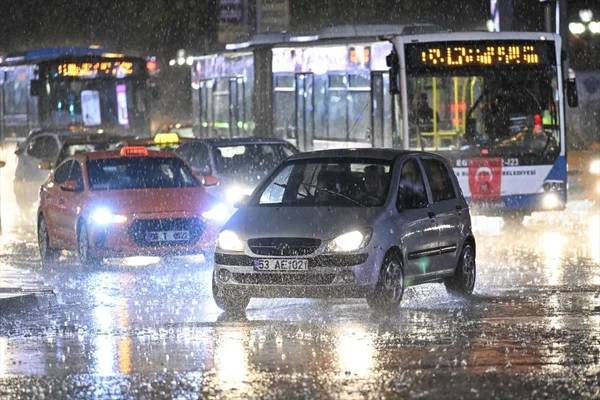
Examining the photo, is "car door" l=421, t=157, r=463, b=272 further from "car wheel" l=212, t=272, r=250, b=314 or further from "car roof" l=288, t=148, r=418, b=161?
"car wheel" l=212, t=272, r=250, b=314

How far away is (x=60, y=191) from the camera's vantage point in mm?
21453

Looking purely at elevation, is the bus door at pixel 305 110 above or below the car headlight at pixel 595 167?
above

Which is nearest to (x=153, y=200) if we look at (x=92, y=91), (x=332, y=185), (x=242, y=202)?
(x=242, y=202)

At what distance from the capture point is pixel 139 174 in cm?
2139

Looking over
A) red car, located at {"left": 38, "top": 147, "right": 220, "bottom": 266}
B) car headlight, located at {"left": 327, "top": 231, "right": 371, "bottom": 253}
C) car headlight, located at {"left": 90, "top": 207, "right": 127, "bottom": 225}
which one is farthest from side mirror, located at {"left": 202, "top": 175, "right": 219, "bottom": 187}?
car headlight, located at {"left": 327, "top": 231, "right": 371, "bottom": 253}

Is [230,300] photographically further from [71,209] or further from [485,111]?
[485,111]

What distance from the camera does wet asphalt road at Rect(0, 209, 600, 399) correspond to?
1039cm

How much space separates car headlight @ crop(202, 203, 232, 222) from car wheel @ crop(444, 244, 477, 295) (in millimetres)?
4578

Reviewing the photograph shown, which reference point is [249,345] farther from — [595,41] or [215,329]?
[595,41]

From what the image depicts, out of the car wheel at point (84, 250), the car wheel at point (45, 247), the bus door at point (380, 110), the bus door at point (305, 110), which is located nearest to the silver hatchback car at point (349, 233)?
the car wheel at point (84, 250)

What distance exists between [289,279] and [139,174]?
7389mm

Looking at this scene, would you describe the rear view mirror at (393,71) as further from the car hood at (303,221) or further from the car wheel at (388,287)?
the car wheel at (388,287)

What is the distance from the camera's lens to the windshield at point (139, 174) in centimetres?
2108

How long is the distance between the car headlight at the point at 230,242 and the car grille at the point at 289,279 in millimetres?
289
